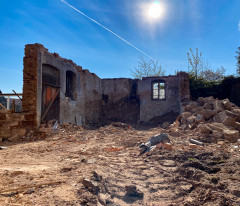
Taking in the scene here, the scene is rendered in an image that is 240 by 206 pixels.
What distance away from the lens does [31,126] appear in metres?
8.16

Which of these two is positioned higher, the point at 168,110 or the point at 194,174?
the point at 168,110

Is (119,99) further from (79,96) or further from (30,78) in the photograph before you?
(30,78)

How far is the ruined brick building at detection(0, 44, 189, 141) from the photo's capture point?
27.1ft

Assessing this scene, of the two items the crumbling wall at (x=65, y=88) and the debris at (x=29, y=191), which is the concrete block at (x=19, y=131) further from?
the debris at (x=29, y=191)

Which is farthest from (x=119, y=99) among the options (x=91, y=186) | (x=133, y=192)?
(x=91, y=186)

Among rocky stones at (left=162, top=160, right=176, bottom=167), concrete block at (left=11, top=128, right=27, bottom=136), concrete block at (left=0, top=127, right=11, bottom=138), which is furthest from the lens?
concrete block at (left=11, top=128, right=27, bottom=136)

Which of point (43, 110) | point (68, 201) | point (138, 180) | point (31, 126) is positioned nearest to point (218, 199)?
point (138, 180)

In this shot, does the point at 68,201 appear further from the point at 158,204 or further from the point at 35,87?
the point at 35,87

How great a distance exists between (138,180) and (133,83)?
490 inches

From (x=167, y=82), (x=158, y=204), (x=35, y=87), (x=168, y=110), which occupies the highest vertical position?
(x=167, y=82)

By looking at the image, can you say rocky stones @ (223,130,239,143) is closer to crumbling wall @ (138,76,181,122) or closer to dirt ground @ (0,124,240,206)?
dirt ground @ (0,124,240,206)

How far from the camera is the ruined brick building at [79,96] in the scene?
8.26 meters

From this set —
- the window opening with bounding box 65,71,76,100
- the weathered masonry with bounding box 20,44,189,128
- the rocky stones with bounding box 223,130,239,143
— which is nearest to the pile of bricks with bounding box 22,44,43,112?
the weathered masonry with bounding box 20,44,189,128

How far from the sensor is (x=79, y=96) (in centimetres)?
1231
